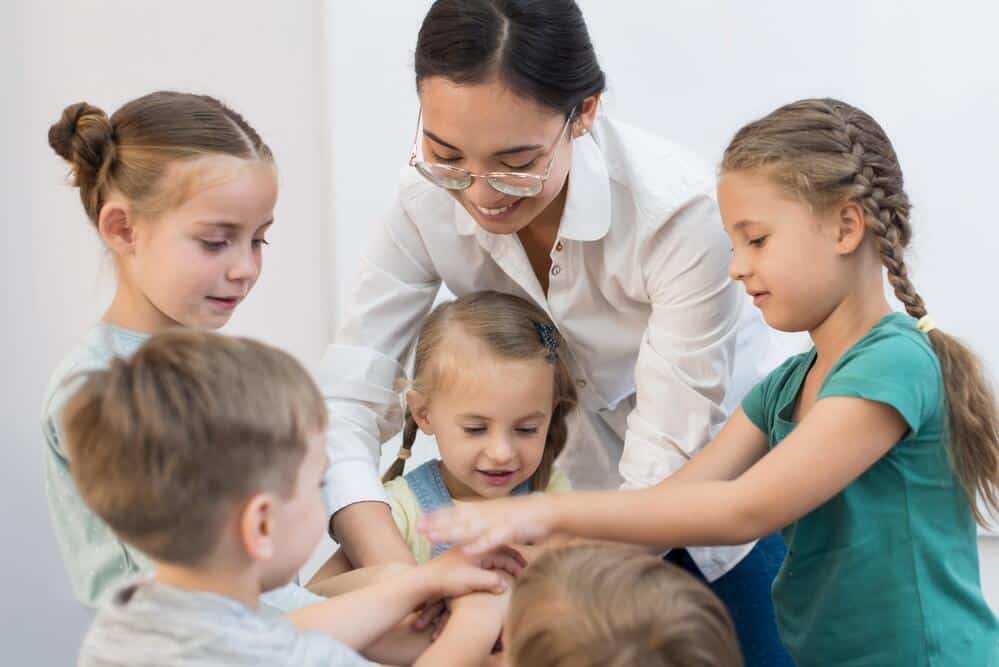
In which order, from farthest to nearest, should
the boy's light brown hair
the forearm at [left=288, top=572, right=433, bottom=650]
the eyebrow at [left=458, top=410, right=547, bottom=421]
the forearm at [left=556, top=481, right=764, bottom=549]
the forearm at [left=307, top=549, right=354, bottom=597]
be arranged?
the eyebrow at [left=458, top=410, right=547, bottom=421], the forearm at [left=307, top=549, right=354, bottom=597], the forearm at [left=556, top=481, right=764, bottom=549], the forearm at [left=288, top=572, right=433, bottom=650], the boy's light brown hair

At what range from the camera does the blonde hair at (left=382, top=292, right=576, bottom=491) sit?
195 centimetres

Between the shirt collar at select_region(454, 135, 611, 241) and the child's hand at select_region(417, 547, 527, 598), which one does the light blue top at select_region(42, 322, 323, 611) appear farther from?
the shirt collar at select_region(454, 135, 611, 241)

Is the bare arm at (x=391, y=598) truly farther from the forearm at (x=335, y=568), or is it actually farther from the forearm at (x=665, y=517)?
the forearm at (x=335, y=568)

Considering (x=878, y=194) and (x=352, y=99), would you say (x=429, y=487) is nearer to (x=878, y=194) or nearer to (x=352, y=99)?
(x=878, y=194)

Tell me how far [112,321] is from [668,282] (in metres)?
0.75

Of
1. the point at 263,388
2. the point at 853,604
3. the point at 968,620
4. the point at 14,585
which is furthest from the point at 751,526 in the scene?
the point at 14,585

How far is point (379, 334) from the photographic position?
2.03 metres

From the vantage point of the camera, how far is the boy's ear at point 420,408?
6.59 ft

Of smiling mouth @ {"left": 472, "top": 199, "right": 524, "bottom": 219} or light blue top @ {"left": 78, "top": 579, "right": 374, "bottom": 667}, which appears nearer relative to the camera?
light blue top @ {"left": 78, "top": 579, "right": 374, "bottom": 667}

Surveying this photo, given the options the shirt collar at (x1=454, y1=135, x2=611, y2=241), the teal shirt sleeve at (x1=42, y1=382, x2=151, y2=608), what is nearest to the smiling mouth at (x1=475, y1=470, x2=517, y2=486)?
the shirt collar at (x1=454, y1=135, x2=611, y2=241)

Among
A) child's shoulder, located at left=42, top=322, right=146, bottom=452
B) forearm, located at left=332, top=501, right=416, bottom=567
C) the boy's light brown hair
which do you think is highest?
the boy's light brown hair

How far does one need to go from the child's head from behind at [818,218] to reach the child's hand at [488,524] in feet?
1.34

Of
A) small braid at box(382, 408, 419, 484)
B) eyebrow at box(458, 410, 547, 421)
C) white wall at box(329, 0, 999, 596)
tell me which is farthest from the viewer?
white wall at box(329, 0, 999, 596)

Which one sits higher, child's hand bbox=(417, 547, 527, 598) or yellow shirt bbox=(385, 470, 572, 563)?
child's hand bbox=(417, 547, 527, 598)
